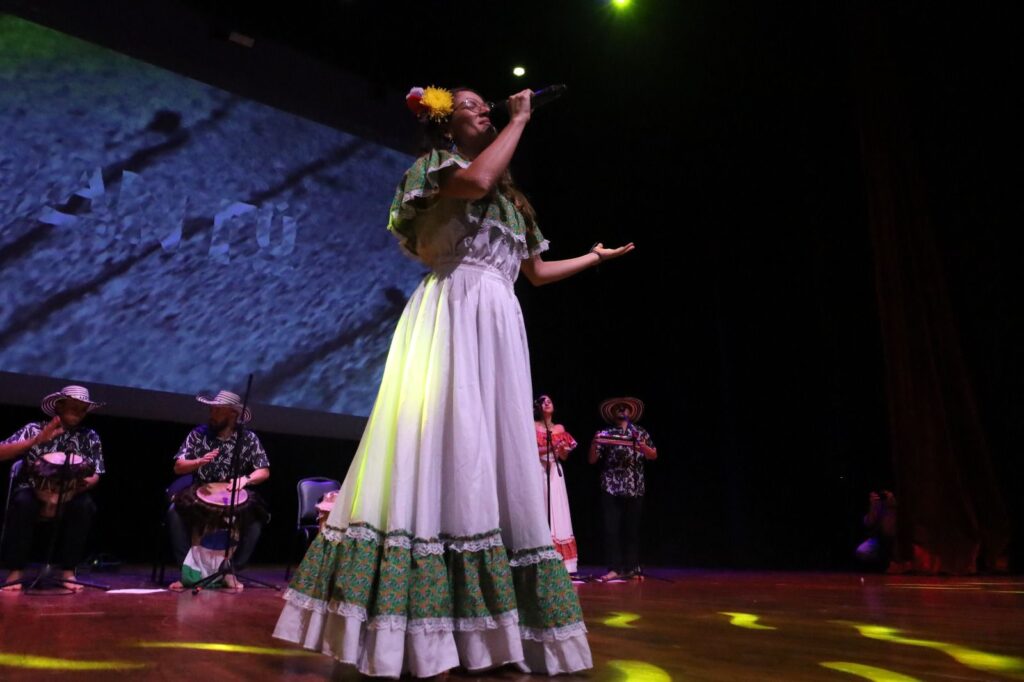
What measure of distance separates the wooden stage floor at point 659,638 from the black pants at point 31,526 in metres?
0.79

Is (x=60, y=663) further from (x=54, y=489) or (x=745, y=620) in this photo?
(x=54, y=489)

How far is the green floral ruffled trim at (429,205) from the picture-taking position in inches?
73.7

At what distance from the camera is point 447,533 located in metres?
1.75

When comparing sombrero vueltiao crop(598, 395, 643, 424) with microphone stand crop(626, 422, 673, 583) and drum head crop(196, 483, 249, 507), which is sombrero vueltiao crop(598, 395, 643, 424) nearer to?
microphone stand crop(626, 422, 673, 583)

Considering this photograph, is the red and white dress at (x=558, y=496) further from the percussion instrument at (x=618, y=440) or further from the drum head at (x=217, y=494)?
the drum head at (x=217, y=494)

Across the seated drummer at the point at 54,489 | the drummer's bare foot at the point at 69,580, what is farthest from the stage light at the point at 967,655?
the seated drummer at the point at 54,489

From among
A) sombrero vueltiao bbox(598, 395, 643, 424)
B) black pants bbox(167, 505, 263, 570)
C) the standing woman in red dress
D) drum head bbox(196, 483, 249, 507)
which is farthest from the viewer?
sombrero vueltiao bbox(598, 395, 643, 424)

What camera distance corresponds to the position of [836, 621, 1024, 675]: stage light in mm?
1851

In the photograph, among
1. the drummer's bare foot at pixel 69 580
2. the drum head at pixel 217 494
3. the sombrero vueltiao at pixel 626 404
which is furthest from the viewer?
the sombrero vueltiao at pixel 626 404

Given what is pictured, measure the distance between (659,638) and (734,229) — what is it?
632 centimetres

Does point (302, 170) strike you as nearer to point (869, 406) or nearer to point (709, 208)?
point (709, 208)

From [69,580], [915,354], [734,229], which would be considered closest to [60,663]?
[69,580]

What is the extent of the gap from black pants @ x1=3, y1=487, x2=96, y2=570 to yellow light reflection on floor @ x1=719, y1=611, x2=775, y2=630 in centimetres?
429

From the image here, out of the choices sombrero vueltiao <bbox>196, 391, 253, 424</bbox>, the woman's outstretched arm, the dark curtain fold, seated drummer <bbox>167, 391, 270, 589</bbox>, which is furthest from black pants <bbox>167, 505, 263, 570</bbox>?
the dark curtain fold
